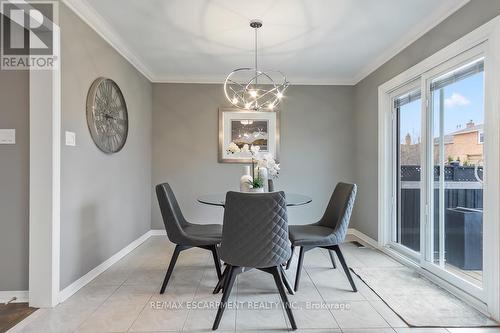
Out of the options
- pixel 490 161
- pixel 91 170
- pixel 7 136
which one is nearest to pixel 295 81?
pixel 490 161

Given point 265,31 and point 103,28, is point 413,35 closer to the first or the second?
point 265,31

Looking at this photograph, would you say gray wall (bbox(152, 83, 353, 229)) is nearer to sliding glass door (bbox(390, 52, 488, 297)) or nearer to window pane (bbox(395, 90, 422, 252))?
window pane (bbox(395, 90, 422, 252))

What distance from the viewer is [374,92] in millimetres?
3959

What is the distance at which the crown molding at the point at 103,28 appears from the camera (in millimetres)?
2432

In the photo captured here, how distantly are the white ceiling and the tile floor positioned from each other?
7.85 ft

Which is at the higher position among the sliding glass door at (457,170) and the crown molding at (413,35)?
the crown molding at (413,35)

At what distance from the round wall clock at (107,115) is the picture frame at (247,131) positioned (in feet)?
4.96

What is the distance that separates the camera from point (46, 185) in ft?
7.14

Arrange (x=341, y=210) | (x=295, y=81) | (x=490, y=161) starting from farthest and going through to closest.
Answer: (x=295, y=81) → (x=341, y=210) → (x=490, y=161)

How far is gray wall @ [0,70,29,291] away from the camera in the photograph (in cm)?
224

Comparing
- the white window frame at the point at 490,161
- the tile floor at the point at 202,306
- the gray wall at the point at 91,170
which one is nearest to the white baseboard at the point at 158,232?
the gray wall at the point at 91,170

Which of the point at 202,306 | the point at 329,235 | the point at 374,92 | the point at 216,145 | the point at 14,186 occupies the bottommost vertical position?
the point at 202,306

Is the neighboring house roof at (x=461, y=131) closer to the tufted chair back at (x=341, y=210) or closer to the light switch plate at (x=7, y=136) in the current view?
the tufted chair back at (x=341, y=210)

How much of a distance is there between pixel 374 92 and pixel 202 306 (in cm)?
338
